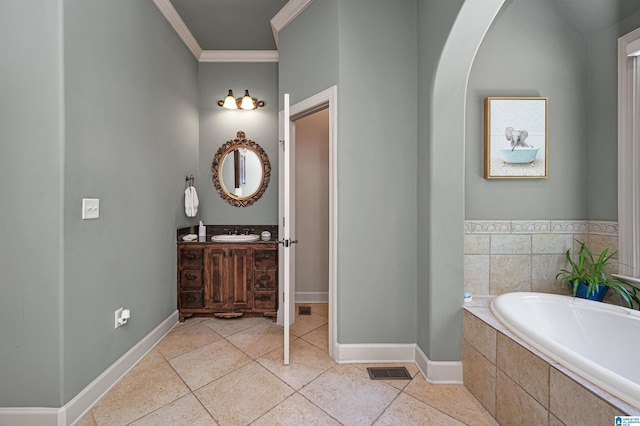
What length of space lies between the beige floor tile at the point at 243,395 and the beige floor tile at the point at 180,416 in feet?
0.13

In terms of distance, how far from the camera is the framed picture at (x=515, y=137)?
6.77 ft

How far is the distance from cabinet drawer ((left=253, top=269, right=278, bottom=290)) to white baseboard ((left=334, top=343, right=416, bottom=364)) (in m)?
1.02

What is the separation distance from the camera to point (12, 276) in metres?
1.42

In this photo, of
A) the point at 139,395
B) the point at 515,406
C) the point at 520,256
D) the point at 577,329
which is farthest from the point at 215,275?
the point at 577,329

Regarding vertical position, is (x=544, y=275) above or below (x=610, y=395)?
above

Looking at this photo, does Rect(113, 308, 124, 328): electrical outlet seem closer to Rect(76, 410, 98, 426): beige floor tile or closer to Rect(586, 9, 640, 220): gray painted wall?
Rect(76, 410, 98, 426): beige floor tile

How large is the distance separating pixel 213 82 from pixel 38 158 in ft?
7.35

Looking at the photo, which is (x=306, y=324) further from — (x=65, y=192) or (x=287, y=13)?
(x=287, y=13)

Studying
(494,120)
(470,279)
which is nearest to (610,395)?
(470,279)

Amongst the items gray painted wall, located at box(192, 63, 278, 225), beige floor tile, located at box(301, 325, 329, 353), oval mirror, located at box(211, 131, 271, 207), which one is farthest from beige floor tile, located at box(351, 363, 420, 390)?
oval mirror, located at box(211, 131, 271, 207)

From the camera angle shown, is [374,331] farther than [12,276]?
Yes

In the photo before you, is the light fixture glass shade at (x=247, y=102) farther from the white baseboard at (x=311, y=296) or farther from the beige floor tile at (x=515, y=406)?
the beige floor tile at (x=515, y=406)

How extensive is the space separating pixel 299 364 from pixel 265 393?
14.7 inches

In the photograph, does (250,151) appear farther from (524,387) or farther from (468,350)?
(524,387)
